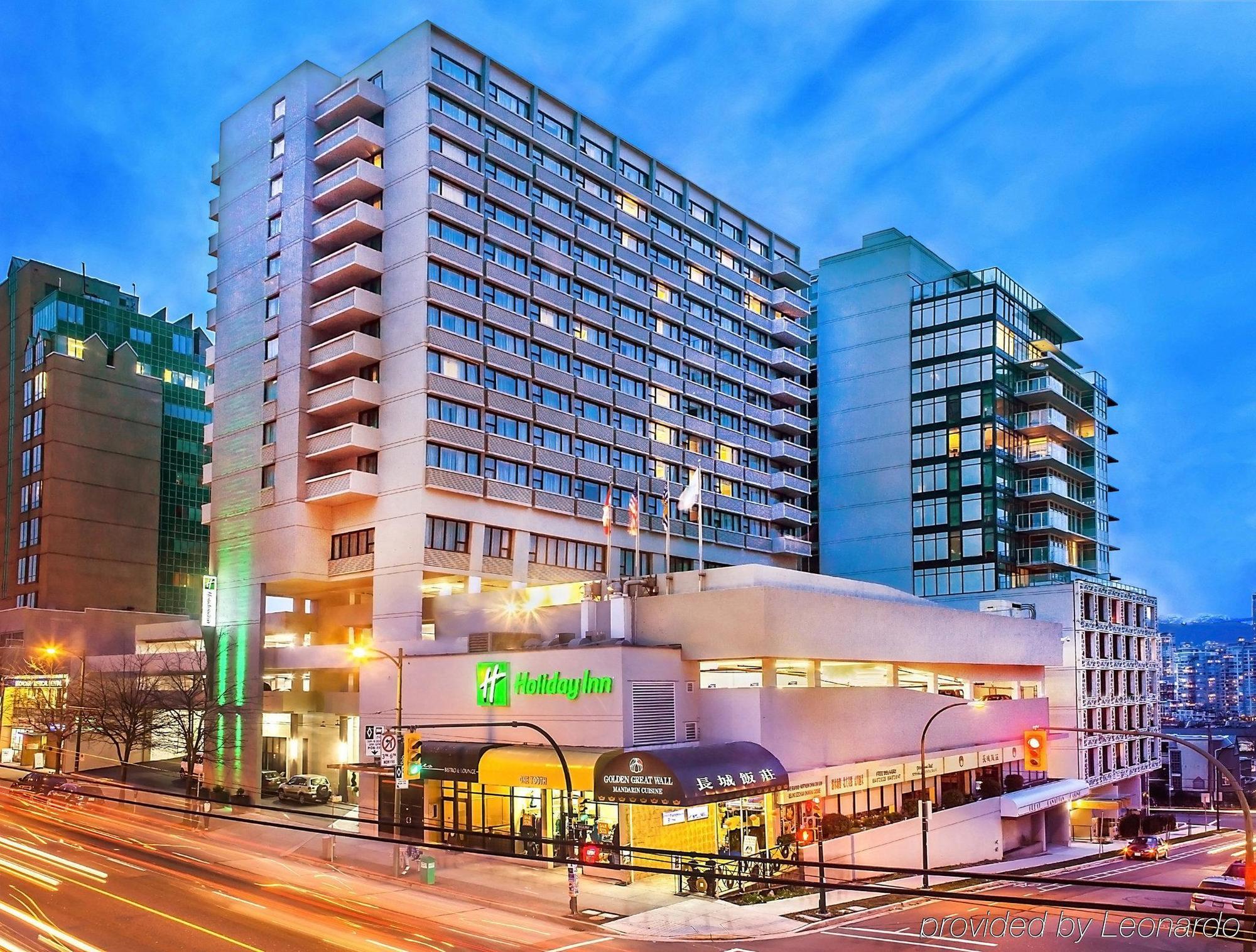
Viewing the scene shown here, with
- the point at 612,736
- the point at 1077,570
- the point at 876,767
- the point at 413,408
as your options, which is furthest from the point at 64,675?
the point at 1077,570

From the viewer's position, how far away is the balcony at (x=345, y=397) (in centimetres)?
7044

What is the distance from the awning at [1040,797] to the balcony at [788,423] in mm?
39429

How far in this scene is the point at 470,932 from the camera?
33875mm

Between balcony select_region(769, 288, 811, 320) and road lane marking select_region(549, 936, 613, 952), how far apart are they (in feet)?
259

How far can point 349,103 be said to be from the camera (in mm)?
74438

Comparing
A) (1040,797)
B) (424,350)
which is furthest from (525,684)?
(1040,797)

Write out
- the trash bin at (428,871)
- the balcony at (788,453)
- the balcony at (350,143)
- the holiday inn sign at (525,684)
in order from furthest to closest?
the balcony at (788,453)
the balcony at (350,143)
the holiday inn sign at (525,684)
the trash bin at (428,871)

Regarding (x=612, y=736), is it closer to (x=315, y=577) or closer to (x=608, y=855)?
(x=608, y=855)

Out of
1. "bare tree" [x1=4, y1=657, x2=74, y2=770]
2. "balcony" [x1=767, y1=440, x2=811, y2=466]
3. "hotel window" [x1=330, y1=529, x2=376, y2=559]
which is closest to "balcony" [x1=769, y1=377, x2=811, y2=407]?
"balcony" [x1=767, y1=440, x2=811, y2=466]

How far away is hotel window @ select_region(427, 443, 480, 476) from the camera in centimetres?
6856

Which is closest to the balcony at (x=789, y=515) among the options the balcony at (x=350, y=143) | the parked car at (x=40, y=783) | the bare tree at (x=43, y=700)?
the balcony at (x=350, y=143)

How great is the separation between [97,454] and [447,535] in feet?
193

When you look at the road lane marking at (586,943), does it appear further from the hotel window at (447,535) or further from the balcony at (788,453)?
the balcony at (788,453)

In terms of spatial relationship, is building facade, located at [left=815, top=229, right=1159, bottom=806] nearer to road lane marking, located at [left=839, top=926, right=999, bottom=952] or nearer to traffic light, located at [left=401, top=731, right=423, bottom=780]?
road lane marking, located at [left=839, top=926, right=999, bottom=952]
